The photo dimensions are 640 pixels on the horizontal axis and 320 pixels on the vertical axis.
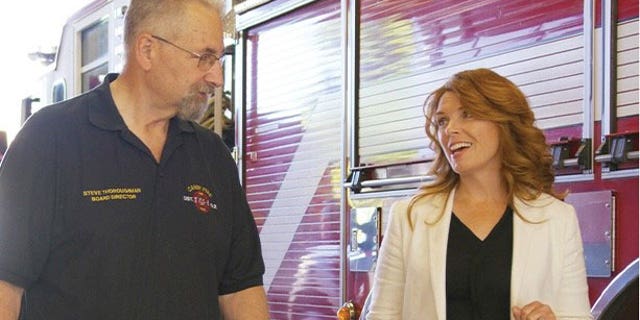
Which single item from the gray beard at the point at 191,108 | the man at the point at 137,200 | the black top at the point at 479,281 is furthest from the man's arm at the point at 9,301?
the black top at the point at 479,281

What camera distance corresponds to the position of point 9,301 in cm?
234

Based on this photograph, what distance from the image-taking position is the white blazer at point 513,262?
2551 millimetres

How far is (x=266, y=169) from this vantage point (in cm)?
504

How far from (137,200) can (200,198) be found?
0.19m

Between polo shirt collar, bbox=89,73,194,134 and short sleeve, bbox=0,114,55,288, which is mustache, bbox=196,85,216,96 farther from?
short sleeve, bbox=0,114,55,288

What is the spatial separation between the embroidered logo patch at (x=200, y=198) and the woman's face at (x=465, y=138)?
0.59 metres

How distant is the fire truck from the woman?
44 centimetres

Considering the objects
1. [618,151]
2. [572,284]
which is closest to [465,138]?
[572,284]

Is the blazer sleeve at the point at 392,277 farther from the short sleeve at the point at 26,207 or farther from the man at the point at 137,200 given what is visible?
the short sleeve at the point at 26,207

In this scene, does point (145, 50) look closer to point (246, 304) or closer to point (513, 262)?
point (246, 304)

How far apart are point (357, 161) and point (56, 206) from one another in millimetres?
2023

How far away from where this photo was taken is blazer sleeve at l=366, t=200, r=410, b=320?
270cm

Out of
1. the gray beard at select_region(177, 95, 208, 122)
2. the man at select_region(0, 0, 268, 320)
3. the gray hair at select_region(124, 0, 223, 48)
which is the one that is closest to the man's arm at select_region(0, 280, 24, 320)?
the man at select_region(0, 0, 268, 320)

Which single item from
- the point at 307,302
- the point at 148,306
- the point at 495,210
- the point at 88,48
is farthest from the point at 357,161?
the point at 88,48
